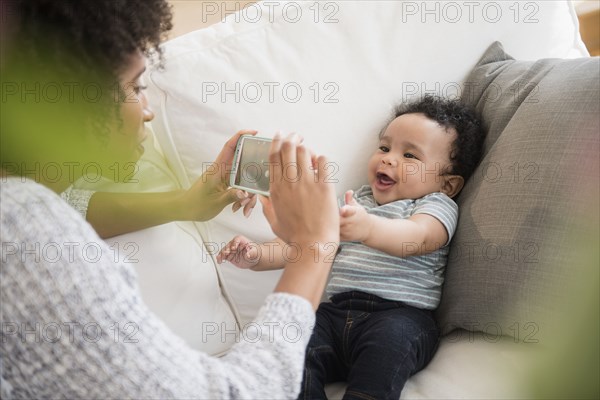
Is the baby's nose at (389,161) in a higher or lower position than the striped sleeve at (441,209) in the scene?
higher

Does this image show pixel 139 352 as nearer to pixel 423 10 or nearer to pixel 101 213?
pixel 101 213

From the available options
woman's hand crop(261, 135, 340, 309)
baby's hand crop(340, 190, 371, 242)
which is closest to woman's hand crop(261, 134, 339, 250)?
woman's hand crop(261, 135, 340, 309)

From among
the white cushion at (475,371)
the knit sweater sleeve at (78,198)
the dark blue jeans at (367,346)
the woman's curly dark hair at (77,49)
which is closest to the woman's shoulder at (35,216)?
the woman's curly dark hair at (77,49)

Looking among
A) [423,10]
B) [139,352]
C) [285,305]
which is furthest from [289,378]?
[423,10]

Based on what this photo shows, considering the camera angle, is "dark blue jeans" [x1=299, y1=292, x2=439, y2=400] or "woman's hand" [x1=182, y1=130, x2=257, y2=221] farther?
"woman's hand" [x1=182, y1=130, x2=257, y2=221]

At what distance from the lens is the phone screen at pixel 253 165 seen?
0.90 m

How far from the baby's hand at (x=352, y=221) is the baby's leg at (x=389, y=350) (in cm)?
18

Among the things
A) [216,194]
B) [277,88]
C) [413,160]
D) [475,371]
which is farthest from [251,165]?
[475,371]

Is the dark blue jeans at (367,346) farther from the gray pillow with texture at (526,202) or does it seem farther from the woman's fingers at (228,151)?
the woman's fingers at (228,151)

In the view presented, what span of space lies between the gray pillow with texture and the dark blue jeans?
0.26ft

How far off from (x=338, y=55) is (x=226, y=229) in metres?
0.45

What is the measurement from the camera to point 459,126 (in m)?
1.10

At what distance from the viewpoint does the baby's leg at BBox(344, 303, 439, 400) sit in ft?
2.91

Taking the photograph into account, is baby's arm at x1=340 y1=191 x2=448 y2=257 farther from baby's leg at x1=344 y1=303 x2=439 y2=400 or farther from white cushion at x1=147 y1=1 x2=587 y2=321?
white cushion at x1=147 y1=1 x2=587 y2=321
